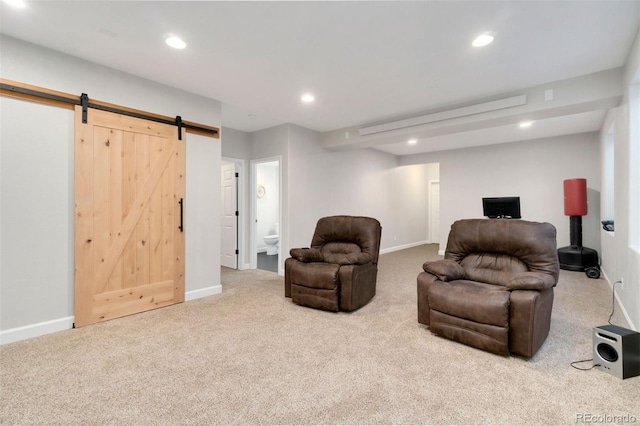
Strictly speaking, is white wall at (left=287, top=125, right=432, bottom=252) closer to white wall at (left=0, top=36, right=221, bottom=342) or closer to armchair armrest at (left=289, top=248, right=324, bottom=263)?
armchair armrest at (left=289, top=248, right=324, bottom=263)

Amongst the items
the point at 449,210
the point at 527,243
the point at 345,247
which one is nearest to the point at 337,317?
Answer: the point at 345,247

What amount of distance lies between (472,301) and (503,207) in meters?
2.94

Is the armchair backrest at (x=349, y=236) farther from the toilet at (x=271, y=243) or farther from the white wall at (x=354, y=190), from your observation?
the toilet at (x=271, y=243)

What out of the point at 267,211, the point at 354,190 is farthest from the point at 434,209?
the point at 267,211

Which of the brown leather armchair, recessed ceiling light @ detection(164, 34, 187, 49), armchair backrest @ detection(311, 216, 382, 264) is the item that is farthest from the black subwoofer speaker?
recessed ceiling light @ detection(164, 34, 187, 49)

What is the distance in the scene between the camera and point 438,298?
8.55 feet

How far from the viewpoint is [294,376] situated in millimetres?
2066

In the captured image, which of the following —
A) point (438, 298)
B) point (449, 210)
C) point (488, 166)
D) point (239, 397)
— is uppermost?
point (488, 166)

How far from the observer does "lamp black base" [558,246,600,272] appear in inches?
201

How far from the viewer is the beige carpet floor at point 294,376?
1690 mm

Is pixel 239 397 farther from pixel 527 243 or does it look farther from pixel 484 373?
pixel 527 243

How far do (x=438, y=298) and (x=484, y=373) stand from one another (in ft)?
2.11

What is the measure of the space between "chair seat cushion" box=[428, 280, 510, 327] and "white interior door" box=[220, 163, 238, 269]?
3.90 meters

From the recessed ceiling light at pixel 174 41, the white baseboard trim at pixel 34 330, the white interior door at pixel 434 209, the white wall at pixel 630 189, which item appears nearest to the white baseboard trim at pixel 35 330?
the white baseboard trim at pixel 34 330
